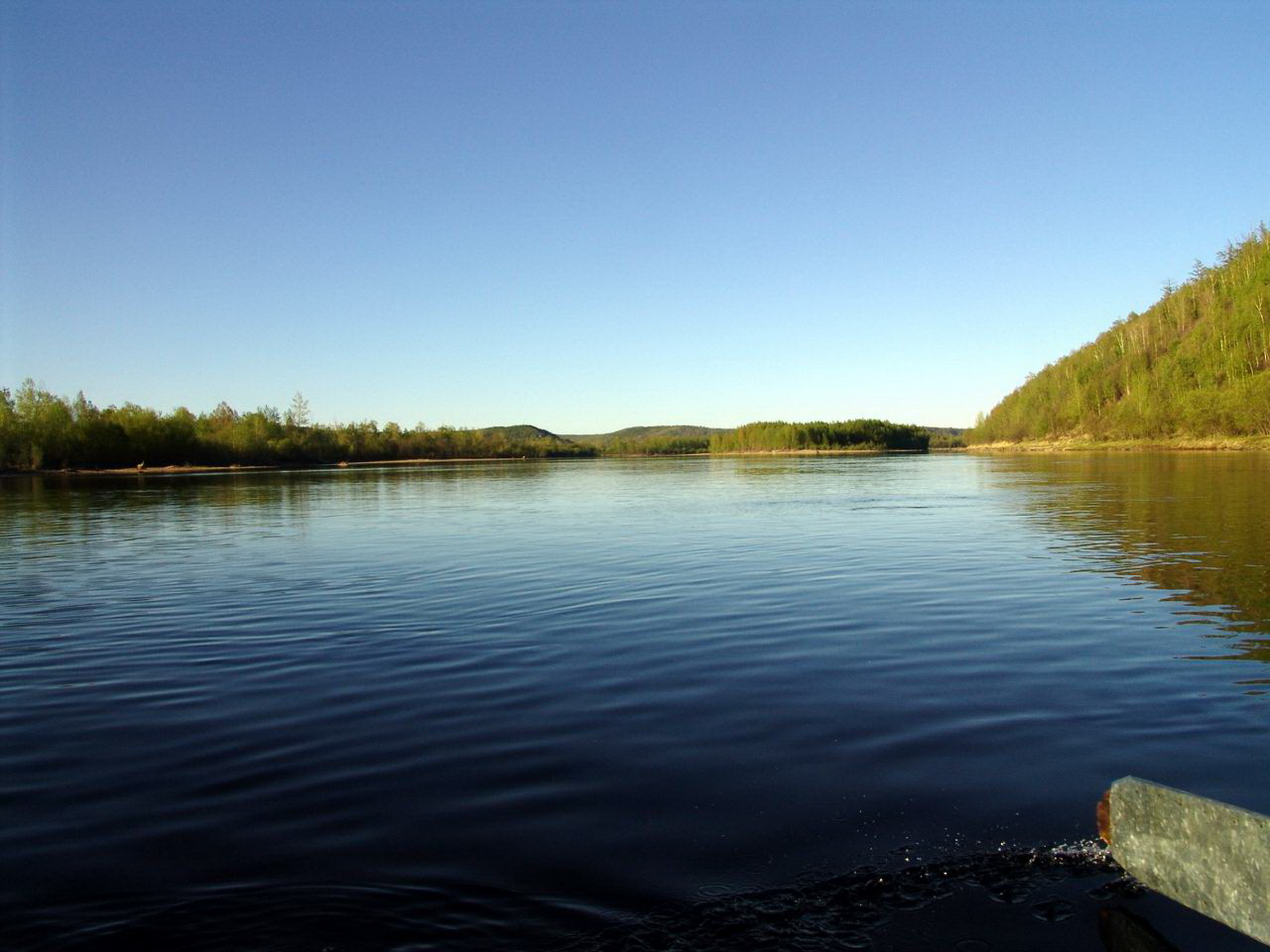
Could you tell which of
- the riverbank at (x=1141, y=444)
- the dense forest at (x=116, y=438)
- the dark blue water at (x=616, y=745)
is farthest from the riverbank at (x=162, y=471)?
the riverbank at (x=1141, y=444)

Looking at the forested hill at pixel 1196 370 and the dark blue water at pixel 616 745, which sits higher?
the forested hill at pixel 1196 370

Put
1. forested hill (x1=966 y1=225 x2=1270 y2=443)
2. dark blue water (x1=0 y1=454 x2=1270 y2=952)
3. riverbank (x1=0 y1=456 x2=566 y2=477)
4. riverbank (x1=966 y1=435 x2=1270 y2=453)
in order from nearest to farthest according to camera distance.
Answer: dark blue water (x1=0 y1=454 x2=1270 y2=952), riverbank (x1=966 y1=435 x2=1270 y2=453), forested hill (x1=966 y1=225 x2=1270 y2=443), riverbank (x1=0 y1=456 x2=566 y2=477)

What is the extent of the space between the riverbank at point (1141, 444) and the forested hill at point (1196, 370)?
2.28 m

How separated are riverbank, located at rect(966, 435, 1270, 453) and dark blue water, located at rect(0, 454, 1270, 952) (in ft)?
366

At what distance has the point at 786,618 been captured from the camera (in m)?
16.1

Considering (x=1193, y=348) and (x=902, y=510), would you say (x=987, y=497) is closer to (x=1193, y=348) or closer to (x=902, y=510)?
(x=902, y=510)

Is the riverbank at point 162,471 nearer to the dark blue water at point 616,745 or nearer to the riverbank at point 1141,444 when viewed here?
the dark blue water at point 616,745

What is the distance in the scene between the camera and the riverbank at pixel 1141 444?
378 feet

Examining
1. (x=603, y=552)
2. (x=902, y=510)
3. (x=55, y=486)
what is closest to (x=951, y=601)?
(x=603, y=552)

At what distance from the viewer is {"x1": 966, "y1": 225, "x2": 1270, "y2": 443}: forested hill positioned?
129500mm

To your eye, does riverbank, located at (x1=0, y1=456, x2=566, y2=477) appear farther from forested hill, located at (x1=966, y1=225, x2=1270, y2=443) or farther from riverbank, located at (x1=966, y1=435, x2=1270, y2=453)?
forested hill, located at (x1=966, y1=225, x2=1270, y2=443)

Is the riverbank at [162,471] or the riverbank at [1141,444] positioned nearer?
the riverbank at [1141,444]

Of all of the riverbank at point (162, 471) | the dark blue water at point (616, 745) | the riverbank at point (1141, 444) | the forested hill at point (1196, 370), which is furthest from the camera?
the riverbank at point (162, 471)

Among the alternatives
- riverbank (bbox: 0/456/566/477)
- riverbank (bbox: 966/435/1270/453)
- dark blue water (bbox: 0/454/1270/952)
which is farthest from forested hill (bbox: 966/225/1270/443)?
riverbank (bbox: 0/456/566/477)
